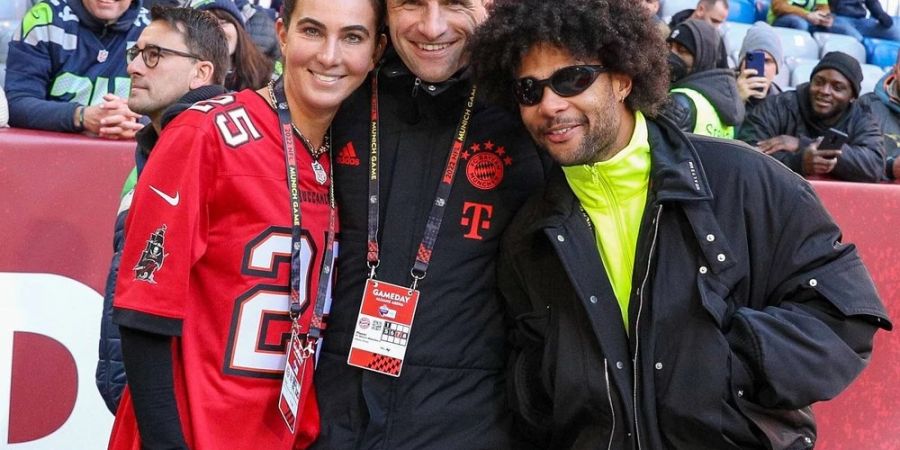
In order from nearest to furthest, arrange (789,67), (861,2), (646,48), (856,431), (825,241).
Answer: (825,241) < (646,48) < (856,431) < (789,67) < (861,2)

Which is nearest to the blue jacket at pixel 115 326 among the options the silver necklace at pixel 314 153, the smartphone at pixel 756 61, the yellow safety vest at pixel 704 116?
the silver necklace at pixel 314 153

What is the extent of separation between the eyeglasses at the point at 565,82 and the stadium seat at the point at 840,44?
362 inches

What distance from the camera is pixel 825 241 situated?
2.24 m

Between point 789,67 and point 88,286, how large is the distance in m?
7.69

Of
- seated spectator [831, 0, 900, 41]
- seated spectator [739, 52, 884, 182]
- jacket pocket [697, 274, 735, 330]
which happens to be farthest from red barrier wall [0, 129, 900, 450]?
seated spectator [831, 0, 900, 41]

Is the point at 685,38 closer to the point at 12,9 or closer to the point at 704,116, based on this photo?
the point at 704,116

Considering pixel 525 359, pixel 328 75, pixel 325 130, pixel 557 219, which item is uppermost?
pixel 328 75

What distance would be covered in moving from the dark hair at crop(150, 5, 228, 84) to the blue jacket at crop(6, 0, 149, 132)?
1.12 m

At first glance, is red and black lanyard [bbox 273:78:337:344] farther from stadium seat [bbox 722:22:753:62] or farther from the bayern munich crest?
stadium seat [bbox 722:22:753:62]

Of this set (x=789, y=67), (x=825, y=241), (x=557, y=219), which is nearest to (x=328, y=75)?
(x=557, y=219)

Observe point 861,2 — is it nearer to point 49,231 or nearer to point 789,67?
point 789,67

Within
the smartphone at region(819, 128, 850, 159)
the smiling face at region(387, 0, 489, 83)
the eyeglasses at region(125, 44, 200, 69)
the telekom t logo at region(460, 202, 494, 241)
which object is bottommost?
the smartphone at region(819, 128, 850, 159)

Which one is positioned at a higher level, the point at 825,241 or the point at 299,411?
the point at 825,241

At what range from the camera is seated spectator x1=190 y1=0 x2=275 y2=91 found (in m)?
4.45
